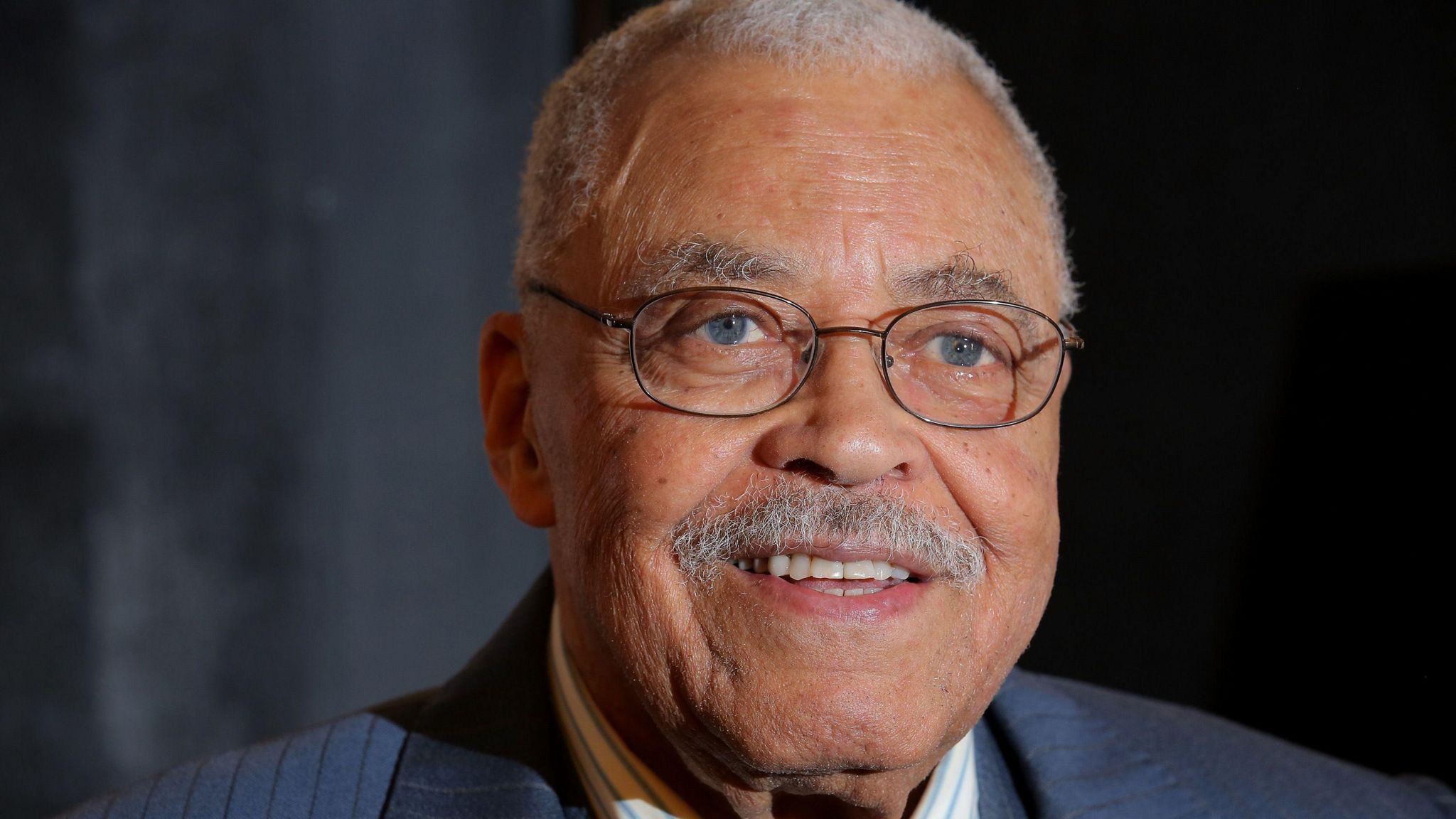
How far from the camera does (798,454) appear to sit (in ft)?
4.58

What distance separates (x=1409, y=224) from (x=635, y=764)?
154 centimetres

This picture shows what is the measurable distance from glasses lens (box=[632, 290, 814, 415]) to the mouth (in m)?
0.17

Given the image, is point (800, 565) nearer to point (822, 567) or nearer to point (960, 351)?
point (822, 567)

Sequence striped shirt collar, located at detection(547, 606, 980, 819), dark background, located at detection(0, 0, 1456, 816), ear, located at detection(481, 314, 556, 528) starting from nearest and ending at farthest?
striped shirt collar, located at detection(547, 606, 980, 819) < ear, located at detection(481, 314, 556, 528) < dark background, located at detection(0, 0, 1456, 816)

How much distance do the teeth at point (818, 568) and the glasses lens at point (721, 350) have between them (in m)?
0.17

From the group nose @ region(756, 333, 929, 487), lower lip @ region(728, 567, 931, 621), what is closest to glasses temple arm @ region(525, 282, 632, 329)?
nose @ region(756, 333, 929, 487)

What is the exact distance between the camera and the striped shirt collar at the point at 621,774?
1597mm

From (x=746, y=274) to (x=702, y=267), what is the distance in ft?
0.18

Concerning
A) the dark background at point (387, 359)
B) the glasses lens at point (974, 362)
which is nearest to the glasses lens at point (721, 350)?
the glasses lens at point (974, 362)

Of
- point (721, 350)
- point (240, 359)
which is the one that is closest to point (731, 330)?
point (721, 350)

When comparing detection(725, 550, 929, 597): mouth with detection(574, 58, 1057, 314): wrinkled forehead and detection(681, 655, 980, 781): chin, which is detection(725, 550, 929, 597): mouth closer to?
detection(681, 655, 980, 781): chin

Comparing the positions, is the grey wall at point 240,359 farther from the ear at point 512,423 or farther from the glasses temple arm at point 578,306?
the glasses temple arm at point 578,306

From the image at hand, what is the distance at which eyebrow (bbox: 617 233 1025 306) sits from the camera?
4.78 ft

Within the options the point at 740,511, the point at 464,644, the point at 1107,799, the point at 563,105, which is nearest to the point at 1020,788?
the point at 1107,799
